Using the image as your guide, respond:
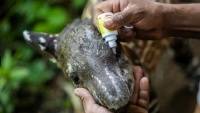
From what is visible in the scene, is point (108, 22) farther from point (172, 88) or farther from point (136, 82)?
point (172, 88)

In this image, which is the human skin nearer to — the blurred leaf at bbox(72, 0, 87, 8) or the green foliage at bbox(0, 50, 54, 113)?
the green foliage at bbox(0, 50, 54, 113)

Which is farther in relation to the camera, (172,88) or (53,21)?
(53,21)

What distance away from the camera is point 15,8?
17.1 ft

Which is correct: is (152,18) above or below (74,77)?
above

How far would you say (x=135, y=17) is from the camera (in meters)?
2.36

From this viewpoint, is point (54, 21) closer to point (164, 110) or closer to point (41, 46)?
point (164, 110)

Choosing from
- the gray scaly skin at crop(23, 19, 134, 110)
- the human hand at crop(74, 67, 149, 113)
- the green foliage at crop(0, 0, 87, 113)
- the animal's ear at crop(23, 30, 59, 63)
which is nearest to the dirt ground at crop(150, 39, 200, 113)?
the green foliage at crop(0, 0, 87, 113)

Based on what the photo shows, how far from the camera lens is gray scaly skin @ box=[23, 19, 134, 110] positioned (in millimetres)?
2113

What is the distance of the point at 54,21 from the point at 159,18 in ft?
8.30

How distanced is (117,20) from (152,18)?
0.25 m

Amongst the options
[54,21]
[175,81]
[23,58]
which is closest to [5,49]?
[23,58]

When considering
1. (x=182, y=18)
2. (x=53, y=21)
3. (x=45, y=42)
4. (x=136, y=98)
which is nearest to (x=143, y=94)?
(x=136, y=98)

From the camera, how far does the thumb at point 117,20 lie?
7.38 feet

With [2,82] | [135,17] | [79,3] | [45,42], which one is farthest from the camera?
[79,3]
